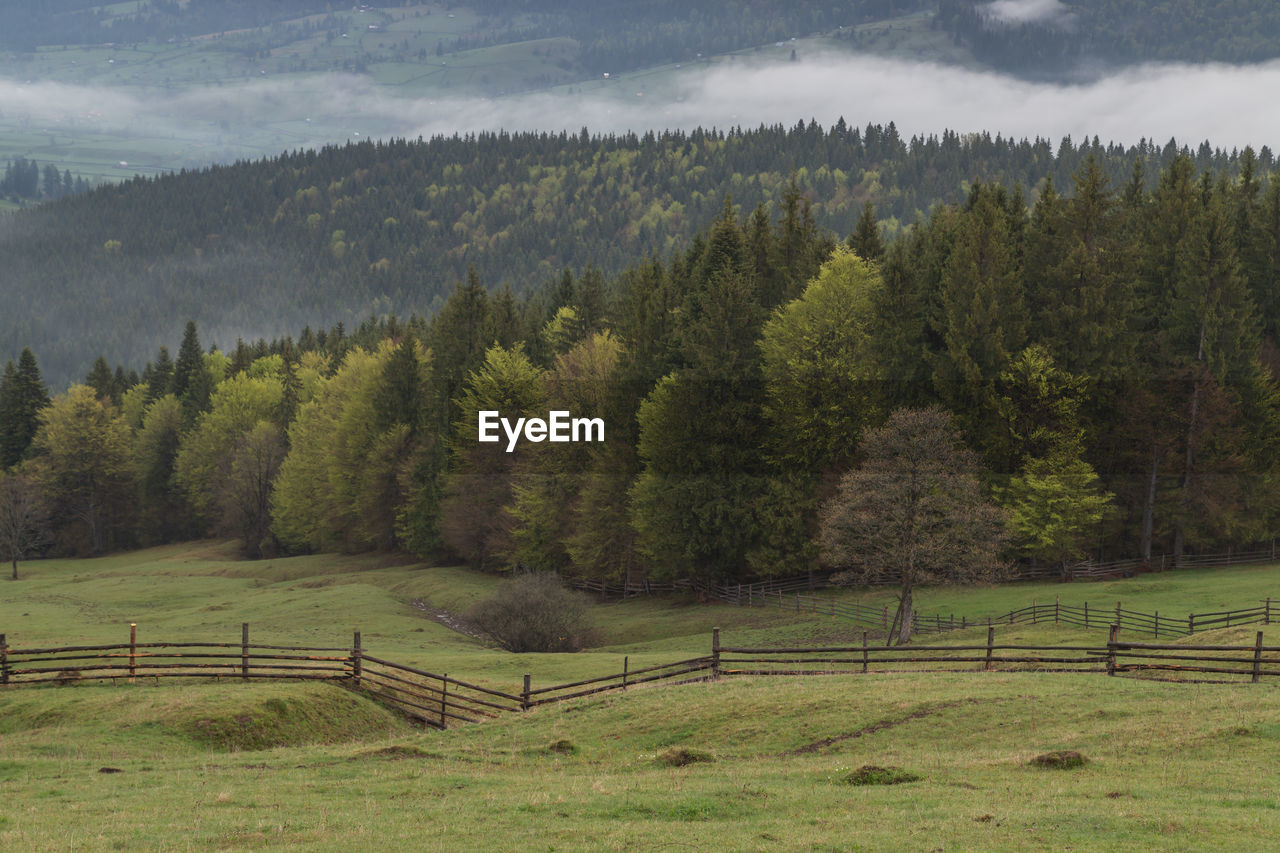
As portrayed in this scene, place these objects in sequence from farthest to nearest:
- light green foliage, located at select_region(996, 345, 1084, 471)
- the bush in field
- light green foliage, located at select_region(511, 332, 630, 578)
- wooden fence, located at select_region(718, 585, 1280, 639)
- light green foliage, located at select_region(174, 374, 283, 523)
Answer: light green foliage, located at select_region(174, 374, 283, 523)
light green foliage, located at select_region(511, 332, 630, 578)
light green foliage, located at select_region(996, 345, 1084, 471)
the bush in field
wooden fence, located at select_region(718, 585, 1280, 639)

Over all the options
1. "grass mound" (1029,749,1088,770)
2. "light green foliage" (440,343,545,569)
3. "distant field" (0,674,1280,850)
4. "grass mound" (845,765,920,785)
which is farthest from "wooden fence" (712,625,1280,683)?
"light green foliage" (440,343,545,569)

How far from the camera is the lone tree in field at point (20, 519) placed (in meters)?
108

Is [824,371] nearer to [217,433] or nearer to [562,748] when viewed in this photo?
[562,748]

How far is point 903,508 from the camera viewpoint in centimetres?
5062

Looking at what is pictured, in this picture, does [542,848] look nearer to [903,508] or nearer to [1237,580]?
[903,508]

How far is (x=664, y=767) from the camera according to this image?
25.1 meters

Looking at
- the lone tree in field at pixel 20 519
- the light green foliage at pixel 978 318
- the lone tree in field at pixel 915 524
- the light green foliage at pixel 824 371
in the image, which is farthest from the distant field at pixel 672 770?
the lone tree in field at pixel 20 519

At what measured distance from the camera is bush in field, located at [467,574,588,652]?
188 ft

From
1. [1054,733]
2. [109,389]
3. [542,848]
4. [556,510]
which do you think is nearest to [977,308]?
[556,510]

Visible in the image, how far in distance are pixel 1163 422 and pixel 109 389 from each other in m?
126

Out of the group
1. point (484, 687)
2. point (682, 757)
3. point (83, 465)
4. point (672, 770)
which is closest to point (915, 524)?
point (484, 687)

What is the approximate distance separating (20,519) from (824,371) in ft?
266

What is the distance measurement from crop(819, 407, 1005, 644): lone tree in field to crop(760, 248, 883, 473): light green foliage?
556 inches

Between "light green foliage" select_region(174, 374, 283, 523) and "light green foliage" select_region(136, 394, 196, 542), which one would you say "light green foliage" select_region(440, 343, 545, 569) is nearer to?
"light green foliage" select_region(174, 374, 283, 523)
